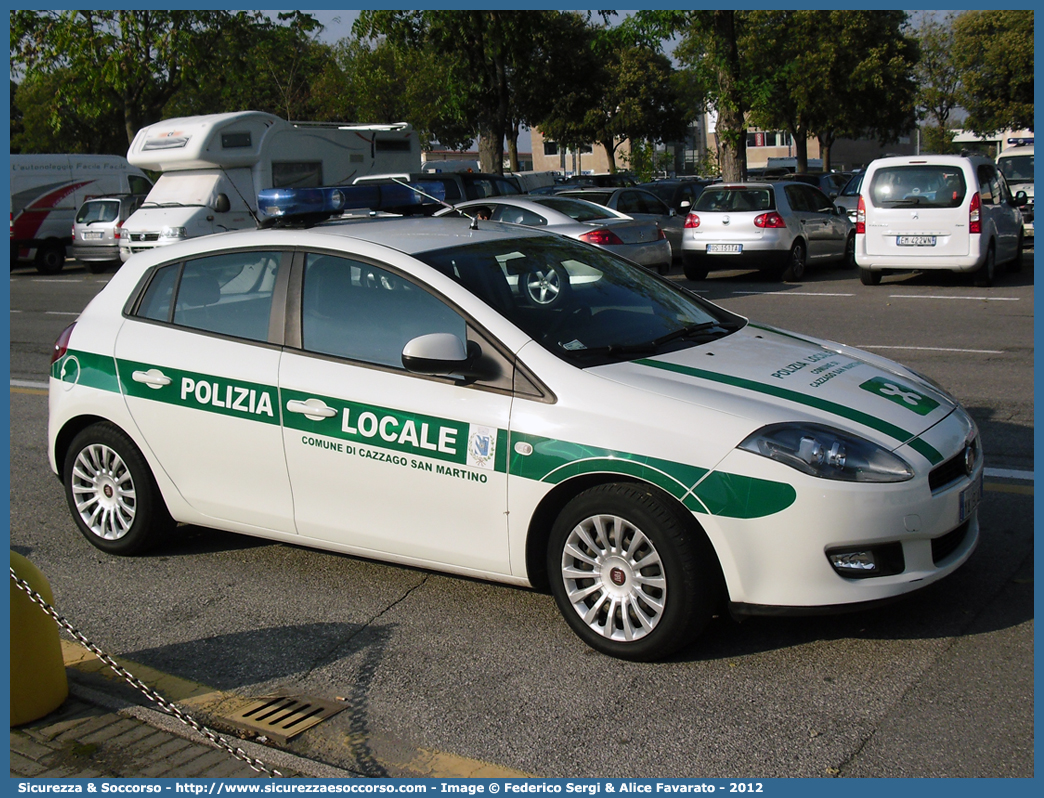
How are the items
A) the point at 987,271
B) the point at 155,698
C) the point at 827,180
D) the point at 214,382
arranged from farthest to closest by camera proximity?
the point at 827,180 → the point at 987,271 → the point at 214,382 → the point at 155,698

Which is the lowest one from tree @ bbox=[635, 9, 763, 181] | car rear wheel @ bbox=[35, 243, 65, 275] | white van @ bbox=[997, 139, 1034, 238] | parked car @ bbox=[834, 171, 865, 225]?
car rear wheel @ bbox=[35, 243, 65, 275]

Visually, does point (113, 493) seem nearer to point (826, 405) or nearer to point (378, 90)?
point (826, 405)

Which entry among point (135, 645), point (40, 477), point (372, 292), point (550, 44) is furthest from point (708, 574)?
point (550, 44)

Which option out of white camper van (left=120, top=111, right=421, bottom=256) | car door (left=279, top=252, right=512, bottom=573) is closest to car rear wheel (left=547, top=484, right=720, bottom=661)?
car door (left=279, top=252, right=512, bottom=573)

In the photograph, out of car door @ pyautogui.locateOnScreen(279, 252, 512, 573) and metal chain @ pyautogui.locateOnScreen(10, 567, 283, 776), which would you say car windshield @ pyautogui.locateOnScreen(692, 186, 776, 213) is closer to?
car door @ pyautogui.locateOnScreen(279, 252, 512, 573)

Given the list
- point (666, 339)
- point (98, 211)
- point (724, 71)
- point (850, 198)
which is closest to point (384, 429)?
point (666, 339)

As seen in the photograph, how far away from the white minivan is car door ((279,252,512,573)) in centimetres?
1244

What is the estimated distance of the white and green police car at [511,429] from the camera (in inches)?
151

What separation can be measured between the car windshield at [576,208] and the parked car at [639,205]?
202 centimetres

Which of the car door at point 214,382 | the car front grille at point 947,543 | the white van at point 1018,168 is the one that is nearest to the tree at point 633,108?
the white van at point 1018,168

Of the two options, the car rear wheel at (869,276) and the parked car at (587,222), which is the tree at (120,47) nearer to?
the parked car at (587,222)

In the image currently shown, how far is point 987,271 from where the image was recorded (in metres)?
15.4

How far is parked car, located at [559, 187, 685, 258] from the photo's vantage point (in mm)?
18781

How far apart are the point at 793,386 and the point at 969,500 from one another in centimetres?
79
